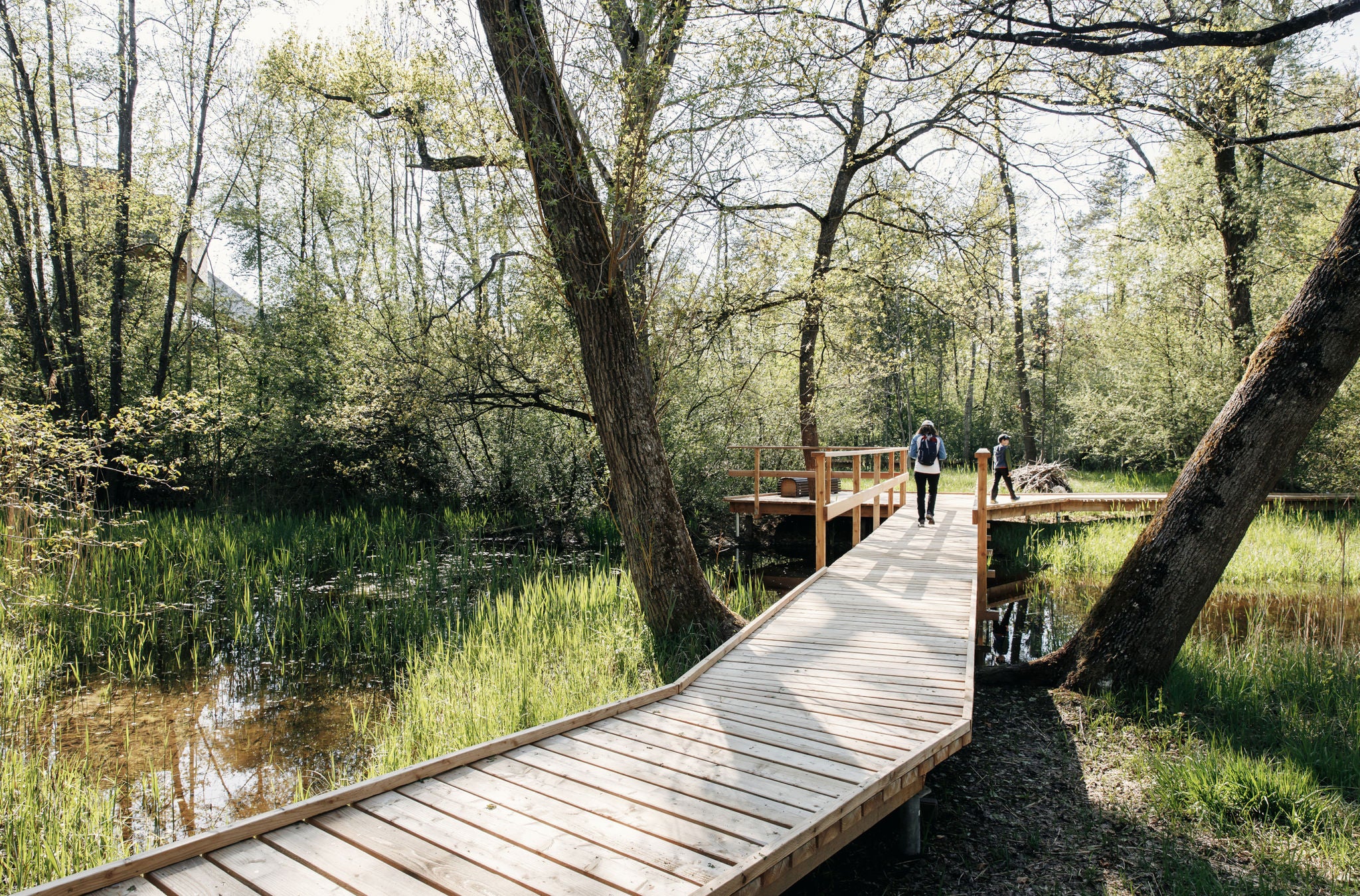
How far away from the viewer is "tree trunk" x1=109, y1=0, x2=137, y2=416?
41.2ft

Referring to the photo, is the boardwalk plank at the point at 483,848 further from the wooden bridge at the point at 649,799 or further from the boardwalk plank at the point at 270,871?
the boardwalk plank at the point at 270,871

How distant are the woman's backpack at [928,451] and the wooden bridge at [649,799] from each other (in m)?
4.97

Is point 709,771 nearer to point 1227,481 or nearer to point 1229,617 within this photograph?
point 1227,481

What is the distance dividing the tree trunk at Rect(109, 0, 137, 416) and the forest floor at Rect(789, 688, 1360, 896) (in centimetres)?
1498

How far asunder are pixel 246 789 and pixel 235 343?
12.3 meters

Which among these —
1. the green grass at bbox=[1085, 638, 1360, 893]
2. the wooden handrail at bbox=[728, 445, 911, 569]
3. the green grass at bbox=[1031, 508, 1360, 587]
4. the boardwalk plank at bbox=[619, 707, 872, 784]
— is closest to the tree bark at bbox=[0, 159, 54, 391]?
the wooden handrail at bbox=[728, 445, 911, 569]

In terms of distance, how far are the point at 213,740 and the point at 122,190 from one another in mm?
11763

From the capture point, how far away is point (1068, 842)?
136 inches

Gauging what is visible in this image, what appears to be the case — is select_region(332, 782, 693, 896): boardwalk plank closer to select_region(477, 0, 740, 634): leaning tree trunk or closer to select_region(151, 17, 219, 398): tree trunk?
select_region(477, 0, 740, 634): leaning tree trunk

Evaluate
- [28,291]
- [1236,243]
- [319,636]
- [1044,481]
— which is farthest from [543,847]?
[1236,243]

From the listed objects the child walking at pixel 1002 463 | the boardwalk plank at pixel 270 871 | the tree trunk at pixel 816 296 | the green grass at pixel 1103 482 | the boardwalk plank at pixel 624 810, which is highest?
the tree trunk at pixel 816 296

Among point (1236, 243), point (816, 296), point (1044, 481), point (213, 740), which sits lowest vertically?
point (213, 740)

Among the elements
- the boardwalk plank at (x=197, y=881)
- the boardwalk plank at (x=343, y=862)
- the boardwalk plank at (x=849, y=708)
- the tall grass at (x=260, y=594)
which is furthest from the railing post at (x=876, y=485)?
the boardwalk plank at (x=197, y=881)

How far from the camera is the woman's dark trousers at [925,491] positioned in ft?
32.3
